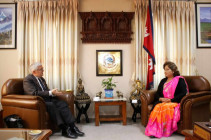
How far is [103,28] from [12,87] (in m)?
2.24

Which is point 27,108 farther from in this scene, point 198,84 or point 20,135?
point 198,84

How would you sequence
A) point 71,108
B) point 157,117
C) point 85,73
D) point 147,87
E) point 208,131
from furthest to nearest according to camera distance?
point 85,73, point 147,87, point 71,108, point 157,117, point 208,131

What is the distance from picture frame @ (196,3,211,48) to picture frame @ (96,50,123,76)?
74.7 inches

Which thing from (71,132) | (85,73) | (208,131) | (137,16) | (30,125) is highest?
(137,16)

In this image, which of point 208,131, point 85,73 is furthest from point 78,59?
point 208,131

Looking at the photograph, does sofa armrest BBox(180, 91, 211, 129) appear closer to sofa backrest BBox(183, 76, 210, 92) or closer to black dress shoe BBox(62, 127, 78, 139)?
sofa backrest BBox(183, 76, 210, 92)

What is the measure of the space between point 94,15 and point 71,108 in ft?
6.94

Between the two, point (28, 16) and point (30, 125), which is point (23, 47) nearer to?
point (28, 16)

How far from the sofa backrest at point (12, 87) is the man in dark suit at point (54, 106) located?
22 centimetres

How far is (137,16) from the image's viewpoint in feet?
13.1

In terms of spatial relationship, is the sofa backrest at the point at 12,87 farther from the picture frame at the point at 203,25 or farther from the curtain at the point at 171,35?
the picture frame at the point at 203,25

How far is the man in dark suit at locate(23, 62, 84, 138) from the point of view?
2.91 meters

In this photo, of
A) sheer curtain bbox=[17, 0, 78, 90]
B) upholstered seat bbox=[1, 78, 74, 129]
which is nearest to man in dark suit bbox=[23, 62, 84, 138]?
upholstered seat bbox=[1, 78, 74, 129]

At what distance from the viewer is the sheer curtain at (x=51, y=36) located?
12.9 feet
